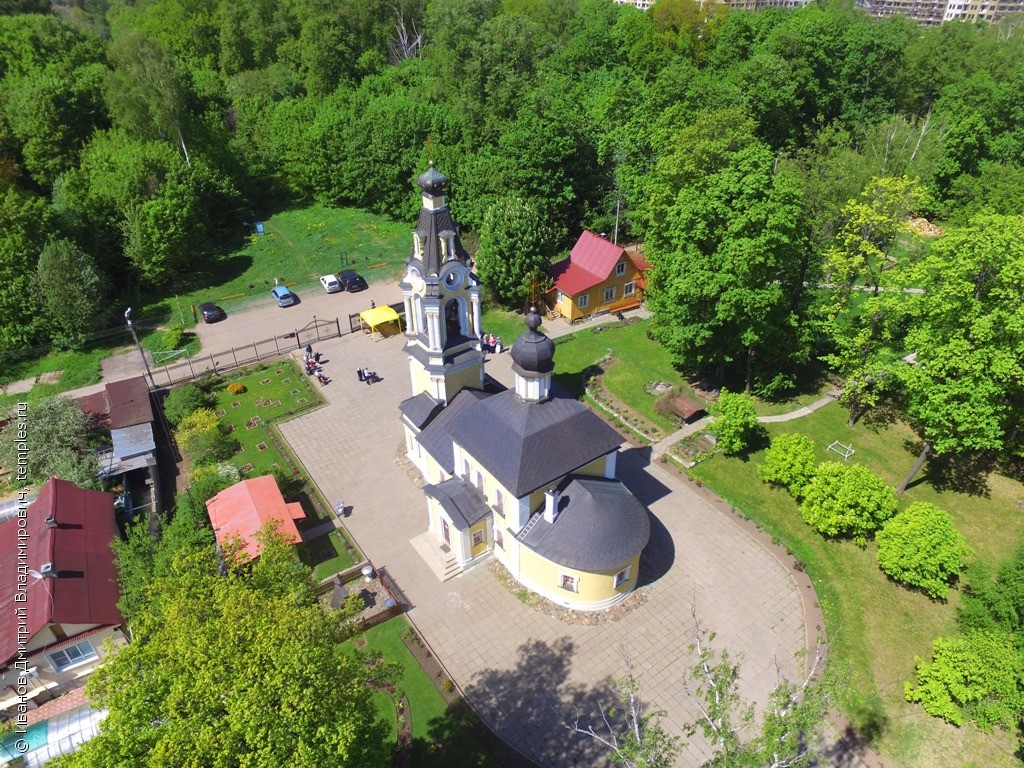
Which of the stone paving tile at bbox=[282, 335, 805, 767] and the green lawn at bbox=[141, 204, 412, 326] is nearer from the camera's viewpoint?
the stone paving tile at bbox=[282, 335, 805, 767]

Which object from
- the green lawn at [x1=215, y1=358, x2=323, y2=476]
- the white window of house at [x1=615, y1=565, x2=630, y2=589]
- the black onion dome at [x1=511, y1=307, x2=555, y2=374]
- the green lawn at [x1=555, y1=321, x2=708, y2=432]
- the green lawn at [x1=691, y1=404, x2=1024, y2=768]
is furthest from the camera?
the green lawn at [x1=555, y1=321, x2=708, y2=432]

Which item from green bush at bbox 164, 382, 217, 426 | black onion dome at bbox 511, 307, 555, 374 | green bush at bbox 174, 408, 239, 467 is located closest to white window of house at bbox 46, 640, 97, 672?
green bush at bbox 174, 408, 239, 467

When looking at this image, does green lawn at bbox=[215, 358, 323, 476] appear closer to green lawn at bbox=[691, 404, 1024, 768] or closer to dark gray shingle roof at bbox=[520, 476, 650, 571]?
dark gray shingle roof at bbox=[520, 476, 650, 571]

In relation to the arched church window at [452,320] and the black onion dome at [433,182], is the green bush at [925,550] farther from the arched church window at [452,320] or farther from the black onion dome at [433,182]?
the black onion dome at [433,182]

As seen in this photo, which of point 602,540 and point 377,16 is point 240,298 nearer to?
point 602,540

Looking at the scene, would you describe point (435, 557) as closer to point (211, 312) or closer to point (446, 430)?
point (446, 430)

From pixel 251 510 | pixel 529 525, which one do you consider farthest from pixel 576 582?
pixel 251 510

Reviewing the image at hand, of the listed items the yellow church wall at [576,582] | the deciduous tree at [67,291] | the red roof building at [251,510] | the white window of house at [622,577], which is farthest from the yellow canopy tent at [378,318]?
the white window of house at [622,577]
